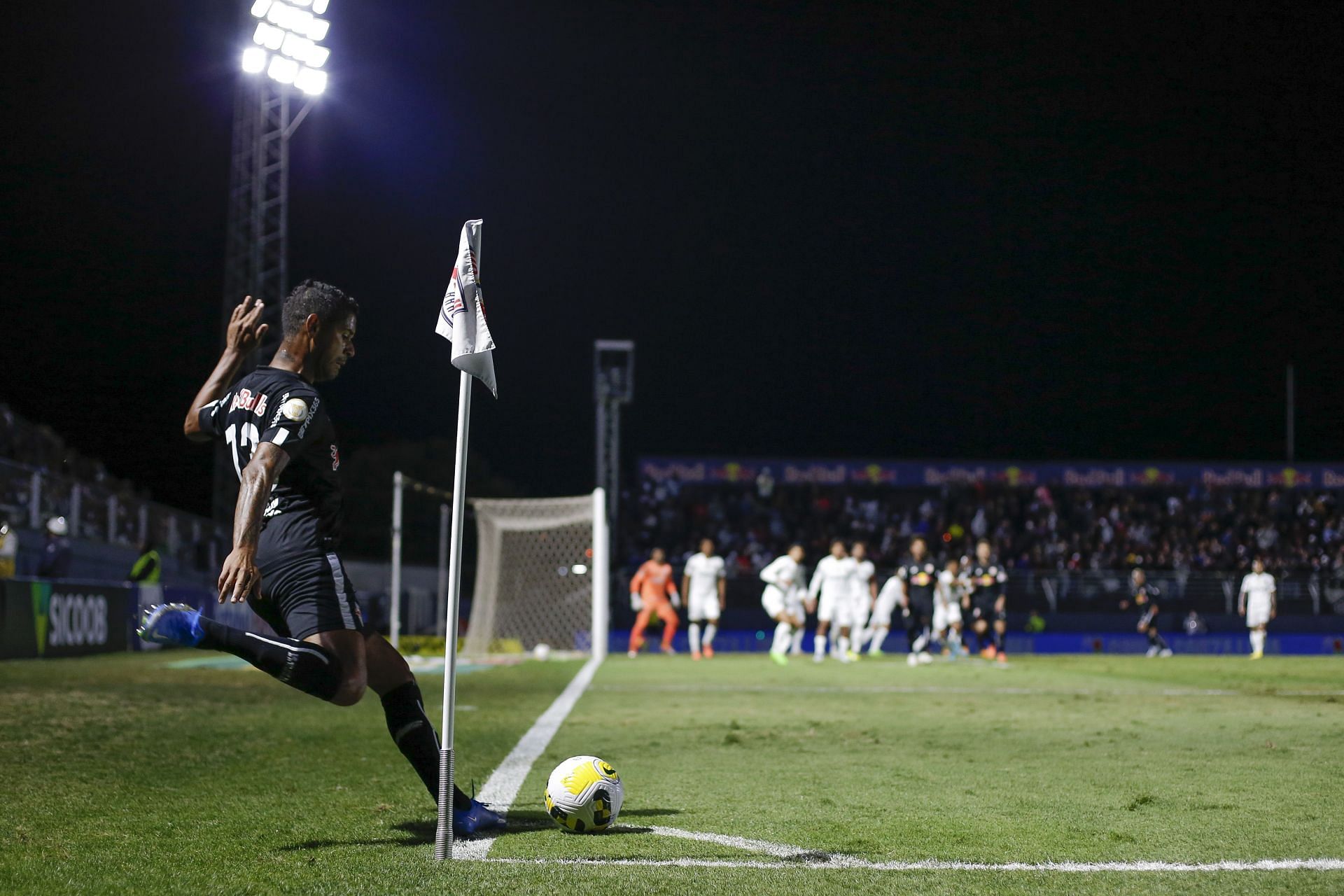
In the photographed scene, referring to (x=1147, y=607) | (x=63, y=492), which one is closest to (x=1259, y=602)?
(x=1147, y=607)

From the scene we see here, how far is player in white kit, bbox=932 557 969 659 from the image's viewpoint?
22.1 meters

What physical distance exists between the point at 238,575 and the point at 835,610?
19.3 m

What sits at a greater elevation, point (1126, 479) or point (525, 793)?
point (1126, 479)

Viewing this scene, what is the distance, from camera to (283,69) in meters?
25.7

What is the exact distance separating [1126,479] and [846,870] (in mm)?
42323

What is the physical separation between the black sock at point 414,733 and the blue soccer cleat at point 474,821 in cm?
4

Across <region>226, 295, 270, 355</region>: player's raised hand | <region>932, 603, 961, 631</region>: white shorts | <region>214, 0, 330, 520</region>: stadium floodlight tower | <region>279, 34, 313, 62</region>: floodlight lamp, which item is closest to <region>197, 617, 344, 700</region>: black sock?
<region>226, 295, 270, 355</region>: player's raised hand

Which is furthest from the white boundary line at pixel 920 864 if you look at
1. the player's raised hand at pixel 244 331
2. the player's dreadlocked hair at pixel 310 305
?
the player's raised hand at pixel 244 331

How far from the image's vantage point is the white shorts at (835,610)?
22.5 meters

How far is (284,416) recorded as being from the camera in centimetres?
415

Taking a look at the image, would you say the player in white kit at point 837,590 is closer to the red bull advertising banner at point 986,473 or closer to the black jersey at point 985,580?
the black jersey at point 985,580

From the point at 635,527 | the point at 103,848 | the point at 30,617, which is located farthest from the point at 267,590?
Result: the point at 635,527

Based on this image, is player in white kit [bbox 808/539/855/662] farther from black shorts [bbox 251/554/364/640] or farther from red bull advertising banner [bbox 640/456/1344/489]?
red bull advertising banner [bbox 640/456/1344/489]

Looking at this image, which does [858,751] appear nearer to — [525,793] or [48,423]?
[525,793]
